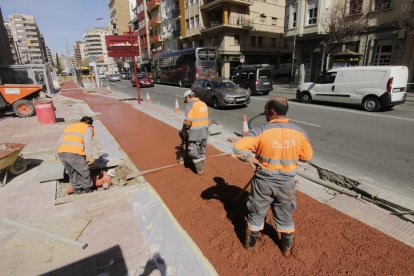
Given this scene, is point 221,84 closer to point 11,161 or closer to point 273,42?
point 11,161

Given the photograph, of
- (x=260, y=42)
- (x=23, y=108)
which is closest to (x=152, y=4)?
(x=260, y=42)

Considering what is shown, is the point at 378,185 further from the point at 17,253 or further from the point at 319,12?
the point at 319,12

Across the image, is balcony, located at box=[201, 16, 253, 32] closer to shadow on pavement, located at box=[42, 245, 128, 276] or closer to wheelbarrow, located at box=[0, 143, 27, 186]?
wheelbarrow, located at box=[0, 143, 27, 186]

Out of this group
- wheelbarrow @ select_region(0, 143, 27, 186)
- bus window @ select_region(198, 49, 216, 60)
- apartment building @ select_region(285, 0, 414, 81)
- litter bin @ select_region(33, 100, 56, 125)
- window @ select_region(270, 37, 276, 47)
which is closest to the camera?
wheelbarrow @ select_region(0, 143, 27, 186)

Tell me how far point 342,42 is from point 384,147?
60.5 ft

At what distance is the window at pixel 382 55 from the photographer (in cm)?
1995

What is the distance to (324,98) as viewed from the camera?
13.3 m

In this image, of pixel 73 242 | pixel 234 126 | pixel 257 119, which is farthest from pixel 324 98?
pixel 73 242

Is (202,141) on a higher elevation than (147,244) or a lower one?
higher

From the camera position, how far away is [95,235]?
333 cm

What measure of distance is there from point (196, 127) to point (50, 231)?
2.93m

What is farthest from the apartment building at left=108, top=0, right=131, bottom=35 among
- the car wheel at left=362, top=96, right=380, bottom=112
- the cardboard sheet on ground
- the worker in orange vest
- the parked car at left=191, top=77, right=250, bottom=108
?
the cardboard sheet on ground

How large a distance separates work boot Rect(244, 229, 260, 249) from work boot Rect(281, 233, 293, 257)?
0.29 metres

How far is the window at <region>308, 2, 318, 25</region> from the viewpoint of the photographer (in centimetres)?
2438
